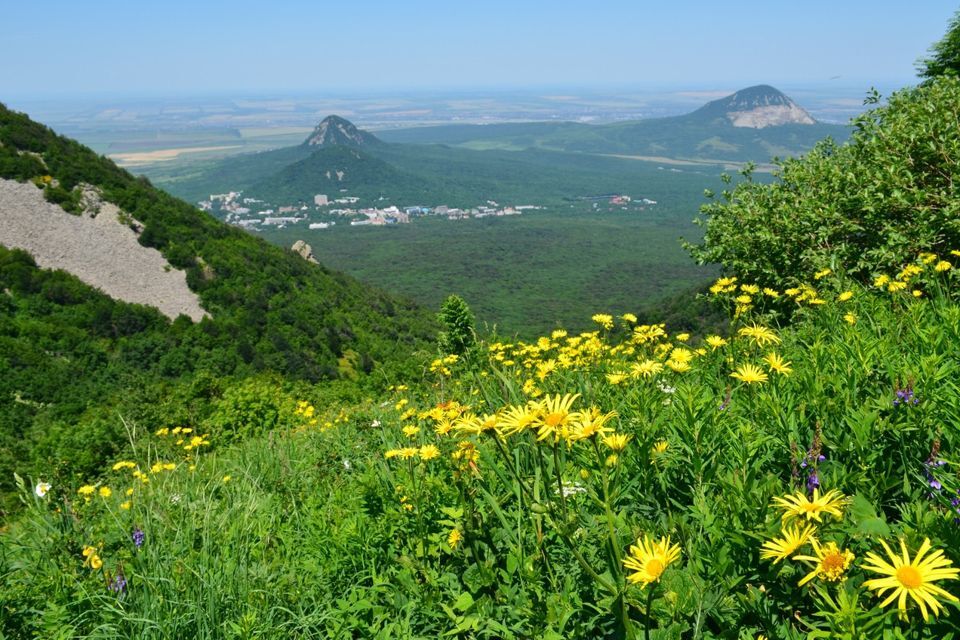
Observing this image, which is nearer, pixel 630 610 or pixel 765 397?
pixel 630 610

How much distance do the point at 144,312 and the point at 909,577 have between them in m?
48.5

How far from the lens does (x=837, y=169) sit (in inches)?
→ 377

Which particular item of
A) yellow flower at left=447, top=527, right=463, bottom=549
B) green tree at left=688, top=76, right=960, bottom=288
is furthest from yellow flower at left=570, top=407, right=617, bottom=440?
green tree at left=688, top=76, right=960, bottom=288

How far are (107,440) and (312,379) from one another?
90.6ft

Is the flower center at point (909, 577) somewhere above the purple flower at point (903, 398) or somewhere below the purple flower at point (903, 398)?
above

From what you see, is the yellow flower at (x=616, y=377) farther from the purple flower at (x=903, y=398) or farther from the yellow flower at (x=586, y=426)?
the purple flower at (x=903, y=398)

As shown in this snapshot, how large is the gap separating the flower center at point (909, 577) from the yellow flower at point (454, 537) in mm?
1745

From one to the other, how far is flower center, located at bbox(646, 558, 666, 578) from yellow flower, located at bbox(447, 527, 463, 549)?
1255 mm

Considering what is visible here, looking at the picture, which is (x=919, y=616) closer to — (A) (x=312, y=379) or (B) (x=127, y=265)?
(A) (x=312, y=379)

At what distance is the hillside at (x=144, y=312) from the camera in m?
32.8

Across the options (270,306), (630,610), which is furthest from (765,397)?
(270,306)

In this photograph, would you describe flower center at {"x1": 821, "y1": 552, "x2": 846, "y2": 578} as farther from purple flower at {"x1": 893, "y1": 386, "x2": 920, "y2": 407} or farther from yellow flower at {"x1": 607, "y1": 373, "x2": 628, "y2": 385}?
yellow flower at {"x1": 607, "y1": 373, "x2": 628, "y2": 385}

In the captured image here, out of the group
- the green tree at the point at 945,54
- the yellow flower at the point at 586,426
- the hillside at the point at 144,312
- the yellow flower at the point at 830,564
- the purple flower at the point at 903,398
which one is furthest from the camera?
the hillside at the point at 144,312

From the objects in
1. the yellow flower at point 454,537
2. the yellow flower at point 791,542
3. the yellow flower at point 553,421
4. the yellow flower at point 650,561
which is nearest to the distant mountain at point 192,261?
the yellow flower at point 454,537
